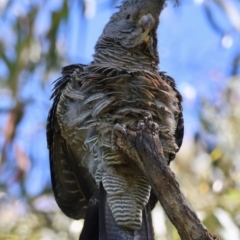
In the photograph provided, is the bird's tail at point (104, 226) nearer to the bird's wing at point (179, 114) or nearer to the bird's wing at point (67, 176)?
the bird's wing at point (67, 176)

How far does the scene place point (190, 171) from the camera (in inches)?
204

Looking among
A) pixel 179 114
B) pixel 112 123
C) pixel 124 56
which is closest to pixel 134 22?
pixel 124 56

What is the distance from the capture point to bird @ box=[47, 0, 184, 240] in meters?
2.97

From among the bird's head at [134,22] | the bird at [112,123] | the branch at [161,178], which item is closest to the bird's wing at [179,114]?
the bird at [112,123]

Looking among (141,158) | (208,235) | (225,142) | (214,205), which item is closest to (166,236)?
(214,205)

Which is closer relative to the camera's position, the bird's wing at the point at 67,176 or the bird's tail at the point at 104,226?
the bird's tail at the point at 104,226

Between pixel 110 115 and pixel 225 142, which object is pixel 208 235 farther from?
pixel 225 142

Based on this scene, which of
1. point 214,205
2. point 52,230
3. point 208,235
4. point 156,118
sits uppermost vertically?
point 156,118

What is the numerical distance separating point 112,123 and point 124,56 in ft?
1.50

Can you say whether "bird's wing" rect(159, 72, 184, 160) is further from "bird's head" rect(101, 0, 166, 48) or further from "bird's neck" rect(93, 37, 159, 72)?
"bird's head" rect(101, 0, 166, 48)

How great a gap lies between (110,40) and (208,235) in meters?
1.41

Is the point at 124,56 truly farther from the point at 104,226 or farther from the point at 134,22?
the point at 104,226

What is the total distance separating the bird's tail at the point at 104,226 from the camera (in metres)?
2.88

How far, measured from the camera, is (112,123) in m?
3.03
